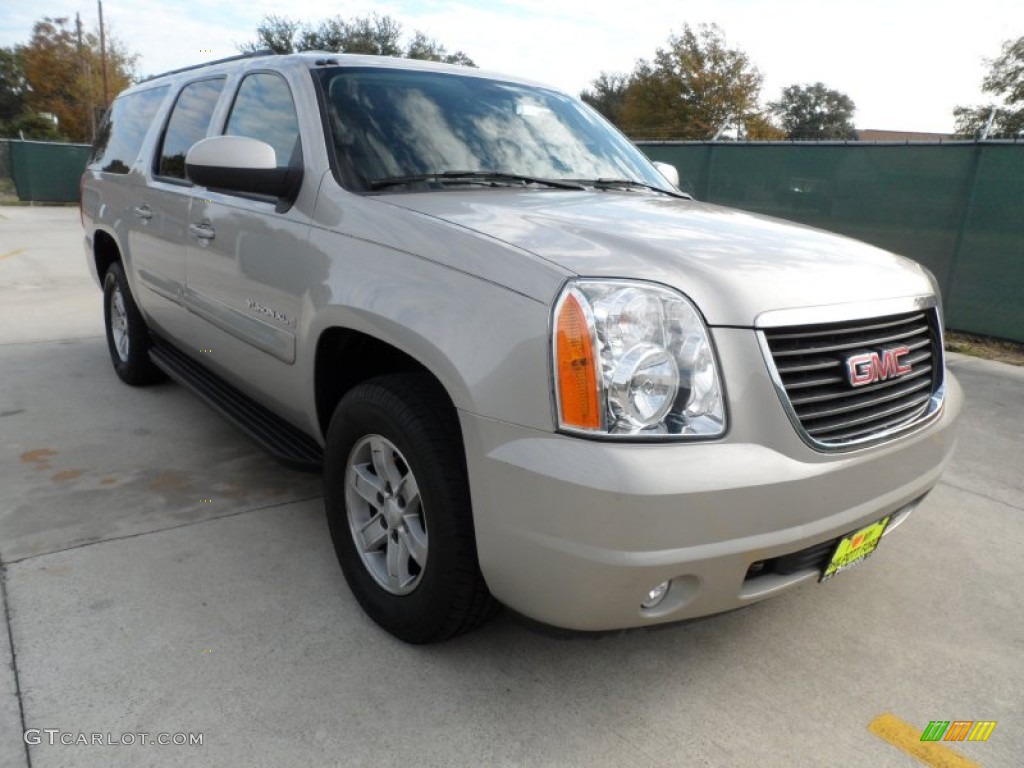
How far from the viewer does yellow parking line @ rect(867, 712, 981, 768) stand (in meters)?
2.06

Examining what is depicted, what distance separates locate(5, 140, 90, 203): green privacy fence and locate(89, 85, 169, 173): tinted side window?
64.5 ft

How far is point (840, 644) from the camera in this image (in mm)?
2559

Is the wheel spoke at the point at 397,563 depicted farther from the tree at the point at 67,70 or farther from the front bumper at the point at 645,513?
the tree at the point at 67,70

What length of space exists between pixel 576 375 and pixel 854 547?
1.04 m

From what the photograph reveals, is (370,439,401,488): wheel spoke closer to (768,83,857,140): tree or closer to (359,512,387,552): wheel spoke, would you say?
(359,512,387,552): wheel spoke

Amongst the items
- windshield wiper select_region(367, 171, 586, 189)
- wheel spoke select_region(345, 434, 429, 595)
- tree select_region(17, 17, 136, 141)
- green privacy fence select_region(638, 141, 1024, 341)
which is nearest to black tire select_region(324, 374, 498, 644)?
wheel spoke select_region(345, 434, 429, 595)

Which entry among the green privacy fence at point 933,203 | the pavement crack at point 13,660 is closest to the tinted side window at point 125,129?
the pavement crack at point 13,660

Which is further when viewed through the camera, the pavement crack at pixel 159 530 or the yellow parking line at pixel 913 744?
the pavement crack at pixel 159 530

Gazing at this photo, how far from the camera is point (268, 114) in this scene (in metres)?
3.18

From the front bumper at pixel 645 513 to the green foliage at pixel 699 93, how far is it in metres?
40.0

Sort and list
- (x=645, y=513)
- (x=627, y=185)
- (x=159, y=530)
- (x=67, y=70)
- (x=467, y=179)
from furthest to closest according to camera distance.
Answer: (x=67, y=70) → (x=627, y=185) → (x=159, y=530) → (x=467, y=179) → (x=645, y=513)

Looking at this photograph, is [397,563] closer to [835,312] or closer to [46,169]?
[835,312]

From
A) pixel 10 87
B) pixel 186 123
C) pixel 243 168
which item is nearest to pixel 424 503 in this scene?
pixel 243 168

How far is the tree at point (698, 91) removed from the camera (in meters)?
38.6
